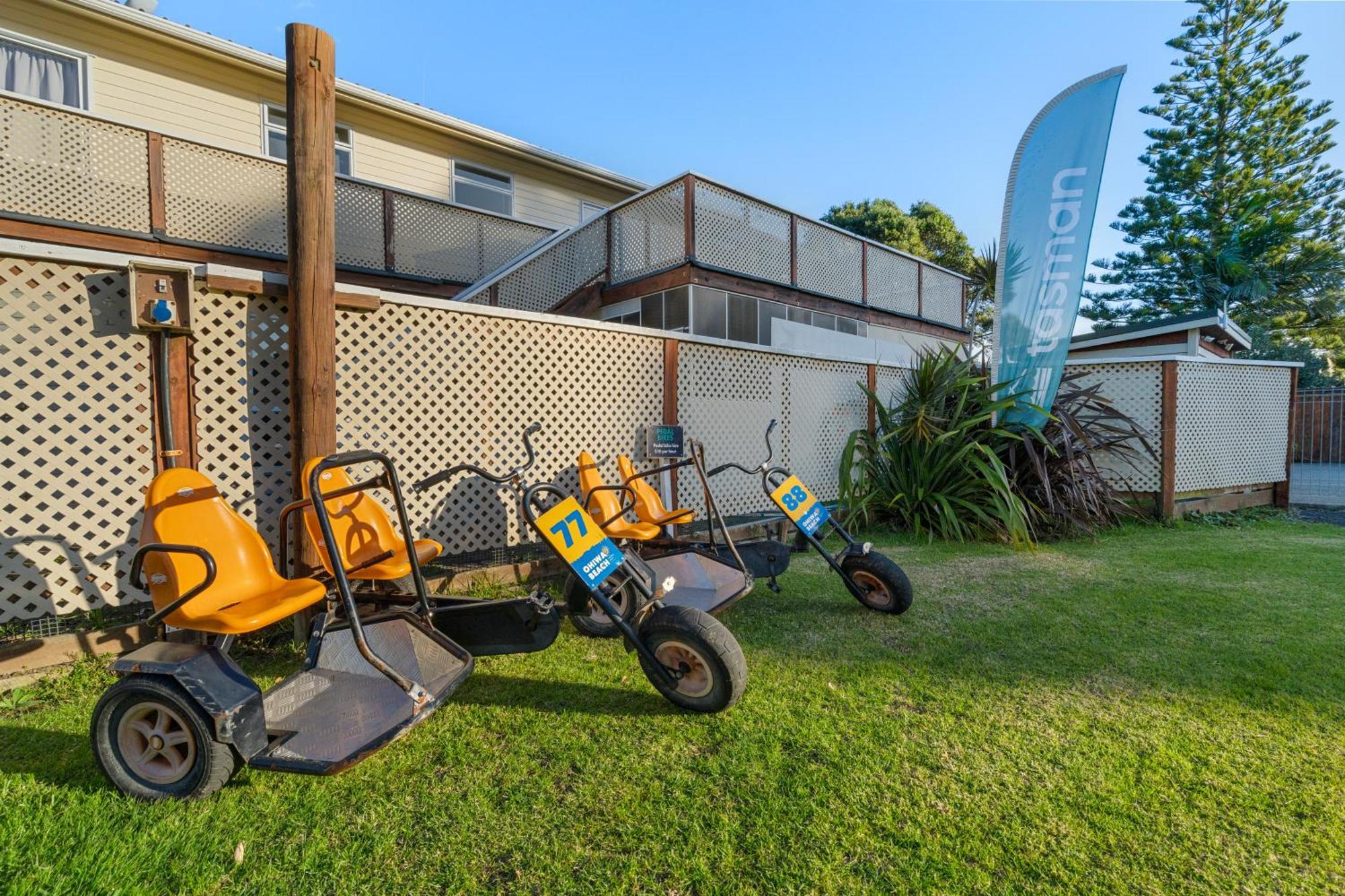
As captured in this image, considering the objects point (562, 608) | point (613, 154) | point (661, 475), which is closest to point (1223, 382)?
point (661, 475)

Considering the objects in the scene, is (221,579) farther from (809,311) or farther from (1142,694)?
(809,311)

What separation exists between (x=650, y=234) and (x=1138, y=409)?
262 inches

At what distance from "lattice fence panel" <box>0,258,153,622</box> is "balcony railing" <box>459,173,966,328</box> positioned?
5.77m

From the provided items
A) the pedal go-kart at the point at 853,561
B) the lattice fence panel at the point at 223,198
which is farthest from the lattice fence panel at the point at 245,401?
the lattice fence panel at the point at 223,198

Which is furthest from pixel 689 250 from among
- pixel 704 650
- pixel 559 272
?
pixel 704 650

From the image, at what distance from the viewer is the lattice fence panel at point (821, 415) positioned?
20.5 feet

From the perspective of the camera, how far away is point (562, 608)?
3264mm

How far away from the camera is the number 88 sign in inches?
143

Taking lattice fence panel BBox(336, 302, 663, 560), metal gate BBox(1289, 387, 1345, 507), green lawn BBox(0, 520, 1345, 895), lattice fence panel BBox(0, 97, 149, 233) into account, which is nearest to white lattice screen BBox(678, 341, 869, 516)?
lattice fence panel BBox(336, 302, 663, 560)

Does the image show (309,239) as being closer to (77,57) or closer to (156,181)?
(156,181)

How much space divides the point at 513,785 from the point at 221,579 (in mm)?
1290

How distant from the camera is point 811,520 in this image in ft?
12.0

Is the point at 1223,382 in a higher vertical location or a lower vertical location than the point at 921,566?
higher

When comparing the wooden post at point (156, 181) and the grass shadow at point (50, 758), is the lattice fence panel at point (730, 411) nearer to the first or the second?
the grass shadow at point (50, 758)
